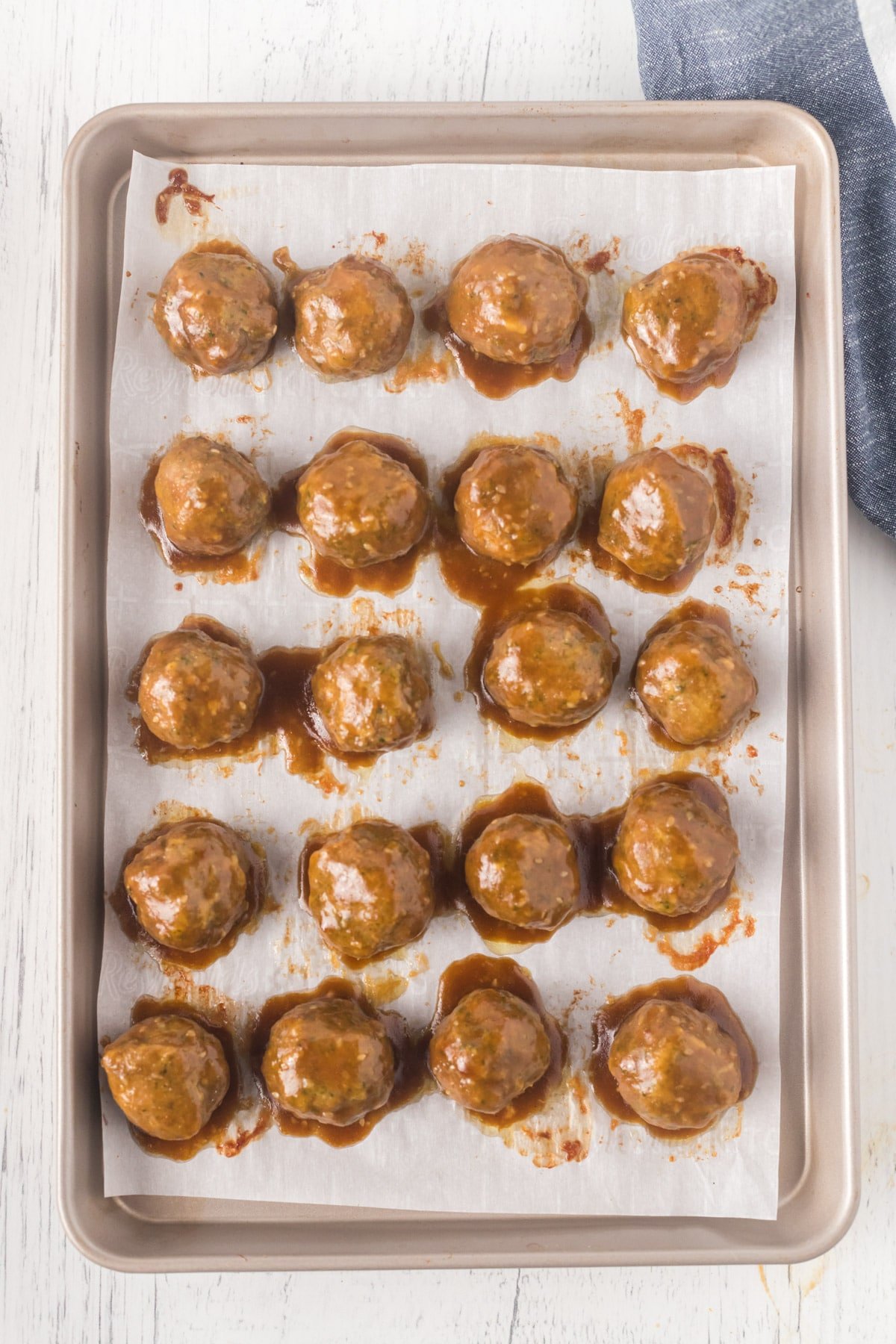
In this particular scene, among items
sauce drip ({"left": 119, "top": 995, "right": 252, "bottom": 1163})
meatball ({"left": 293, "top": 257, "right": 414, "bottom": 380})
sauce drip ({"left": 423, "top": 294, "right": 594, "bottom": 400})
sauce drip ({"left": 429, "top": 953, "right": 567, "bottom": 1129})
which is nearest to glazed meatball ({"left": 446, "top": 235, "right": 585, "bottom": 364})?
sauce drip ({"left": 423, "top": 294, "right": 594, "bottom": 400})

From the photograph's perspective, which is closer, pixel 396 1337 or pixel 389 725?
pixel 389 725

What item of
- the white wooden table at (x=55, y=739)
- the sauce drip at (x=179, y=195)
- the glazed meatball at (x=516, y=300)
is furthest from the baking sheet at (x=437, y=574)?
the white wooden table at (x=55, y=739)

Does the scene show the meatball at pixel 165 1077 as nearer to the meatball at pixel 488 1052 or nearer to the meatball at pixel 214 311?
the meatball at pixel 488 1052

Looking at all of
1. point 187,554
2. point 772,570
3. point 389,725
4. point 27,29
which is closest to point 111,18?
point 27,29

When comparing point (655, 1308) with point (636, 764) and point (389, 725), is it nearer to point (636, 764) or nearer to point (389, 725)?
point (636, 764)

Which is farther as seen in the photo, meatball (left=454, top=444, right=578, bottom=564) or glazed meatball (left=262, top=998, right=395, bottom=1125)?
meatball (left=454, top=444, right=578, bottom=564)

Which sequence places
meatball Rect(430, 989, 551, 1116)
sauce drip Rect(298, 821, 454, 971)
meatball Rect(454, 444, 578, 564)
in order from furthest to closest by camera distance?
sauce drip Rect(298, 821, 454, 971), meatball Rect(454, 444, 578, 564), meatball Rect(430, 989, 551, 1116)

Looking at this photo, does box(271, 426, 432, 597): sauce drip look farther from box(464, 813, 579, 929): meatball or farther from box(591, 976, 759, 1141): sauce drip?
box(591, 976, 759, 1141): sauce drip
